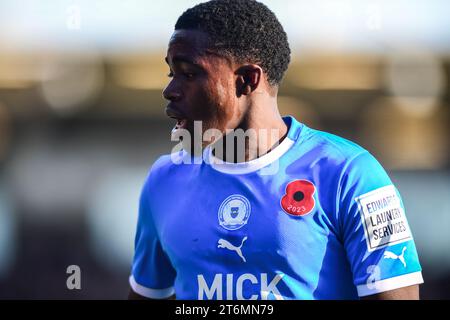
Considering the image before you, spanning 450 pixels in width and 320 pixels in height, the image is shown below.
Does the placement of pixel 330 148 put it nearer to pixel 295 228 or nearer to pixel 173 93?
pixel 295 228

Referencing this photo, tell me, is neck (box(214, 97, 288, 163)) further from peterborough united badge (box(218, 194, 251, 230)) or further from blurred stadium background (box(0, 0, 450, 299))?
blurred stadium background (box(0, 0, 450, 299))

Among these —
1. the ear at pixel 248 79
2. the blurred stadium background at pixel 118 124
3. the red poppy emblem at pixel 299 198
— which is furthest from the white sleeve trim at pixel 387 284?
the blurred stadium background at pixel 118 124

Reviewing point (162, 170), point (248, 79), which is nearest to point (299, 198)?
point (248, 79)

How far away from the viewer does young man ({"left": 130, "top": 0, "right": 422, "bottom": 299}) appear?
2494 millimetres

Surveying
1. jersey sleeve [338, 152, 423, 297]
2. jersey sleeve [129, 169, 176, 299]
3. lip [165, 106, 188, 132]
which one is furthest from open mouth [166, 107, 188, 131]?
jersey sleeve [338, 152, 423, 297]

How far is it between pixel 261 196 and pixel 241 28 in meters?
0.63

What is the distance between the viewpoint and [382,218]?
8.16 ft

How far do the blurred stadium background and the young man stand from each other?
11.7 feet

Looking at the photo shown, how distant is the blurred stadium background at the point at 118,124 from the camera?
20.7 feet

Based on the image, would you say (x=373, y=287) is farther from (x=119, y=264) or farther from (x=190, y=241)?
(x=119, y=264)

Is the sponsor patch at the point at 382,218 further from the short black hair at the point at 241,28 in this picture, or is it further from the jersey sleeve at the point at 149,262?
the jersey sleeve at the point at 149,262
